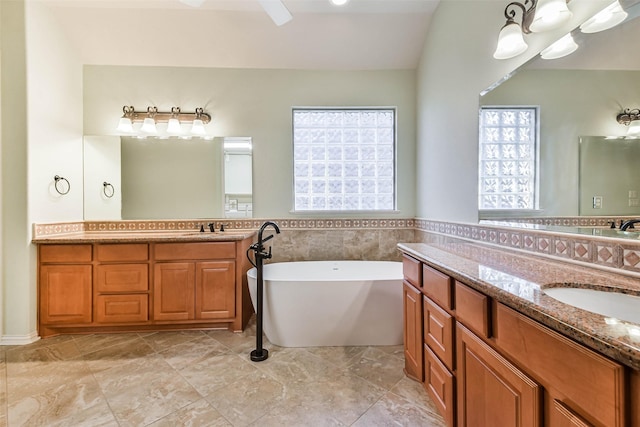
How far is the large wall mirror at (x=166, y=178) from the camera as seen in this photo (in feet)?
9.96

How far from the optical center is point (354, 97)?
10.4ft

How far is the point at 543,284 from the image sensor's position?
959 millimetres

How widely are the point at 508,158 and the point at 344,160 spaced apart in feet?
5.93

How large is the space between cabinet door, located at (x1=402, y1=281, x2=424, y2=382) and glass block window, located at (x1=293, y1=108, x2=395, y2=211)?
1584 mm

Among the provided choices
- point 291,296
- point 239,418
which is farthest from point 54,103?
point 239,418

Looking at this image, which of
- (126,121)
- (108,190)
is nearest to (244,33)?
(126,121)

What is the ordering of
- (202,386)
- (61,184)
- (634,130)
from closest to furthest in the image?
(634,130) → (202,386) → (61,184)

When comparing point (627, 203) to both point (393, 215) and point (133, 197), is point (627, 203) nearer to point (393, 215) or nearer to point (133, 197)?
point (393, 215)

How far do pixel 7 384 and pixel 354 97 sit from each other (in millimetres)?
3701

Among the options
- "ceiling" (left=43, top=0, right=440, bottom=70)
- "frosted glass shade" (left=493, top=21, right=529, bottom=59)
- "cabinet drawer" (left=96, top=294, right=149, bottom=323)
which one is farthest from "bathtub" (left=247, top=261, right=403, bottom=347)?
"ceiling" (left=43, top=0, right=440, bottom=70)

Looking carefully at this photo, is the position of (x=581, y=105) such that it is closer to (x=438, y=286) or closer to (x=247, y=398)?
(x=438, y=286)

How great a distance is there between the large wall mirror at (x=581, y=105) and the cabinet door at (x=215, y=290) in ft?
7.64

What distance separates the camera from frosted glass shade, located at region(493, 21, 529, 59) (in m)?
1.44

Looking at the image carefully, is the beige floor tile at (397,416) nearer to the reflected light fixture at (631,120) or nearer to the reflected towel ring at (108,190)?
the reflected light fixture at (631,120)
